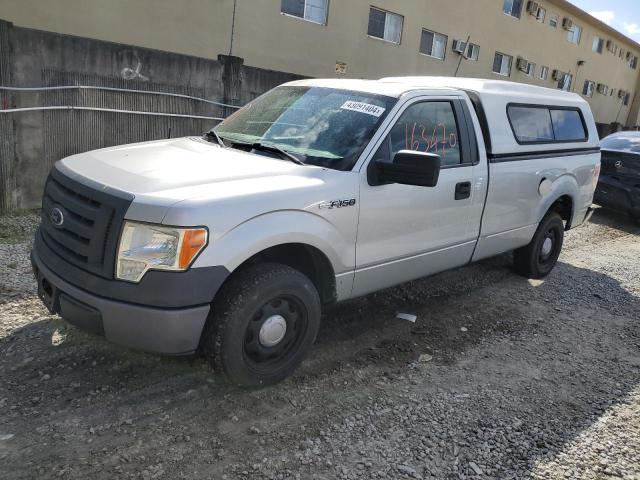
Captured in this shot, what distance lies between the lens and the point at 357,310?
4.60 meters

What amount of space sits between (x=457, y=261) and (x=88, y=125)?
4956mm

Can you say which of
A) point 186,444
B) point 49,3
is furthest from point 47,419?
point 49,3

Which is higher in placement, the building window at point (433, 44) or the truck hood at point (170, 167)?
the building window at point (433, 44)

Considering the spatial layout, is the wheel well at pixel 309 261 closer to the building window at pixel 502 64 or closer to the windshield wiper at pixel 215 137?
the windshield wiper at pixel 215 137

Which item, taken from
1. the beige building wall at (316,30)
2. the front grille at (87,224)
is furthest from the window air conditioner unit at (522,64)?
the front grille at (87,224)

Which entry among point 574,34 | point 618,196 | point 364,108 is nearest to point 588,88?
point 574,34

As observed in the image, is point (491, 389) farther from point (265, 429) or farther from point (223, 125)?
point (223, 125)

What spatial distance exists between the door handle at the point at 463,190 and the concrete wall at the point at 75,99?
15.8ft

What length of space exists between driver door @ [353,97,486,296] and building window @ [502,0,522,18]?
Answer: 18.6m

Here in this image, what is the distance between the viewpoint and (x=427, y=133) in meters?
4.05

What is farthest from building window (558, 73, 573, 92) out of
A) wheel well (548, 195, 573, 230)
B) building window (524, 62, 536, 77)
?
wheel well (548, 195, 573, 230)

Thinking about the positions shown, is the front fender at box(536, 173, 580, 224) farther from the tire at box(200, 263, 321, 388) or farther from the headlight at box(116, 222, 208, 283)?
the headlight at box(116, 222, 208, 283)

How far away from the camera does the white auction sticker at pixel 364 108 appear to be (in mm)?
3750

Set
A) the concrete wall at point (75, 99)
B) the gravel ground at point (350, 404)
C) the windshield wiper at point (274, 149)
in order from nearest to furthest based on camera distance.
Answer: the gravel ground at point (350, 404), the windshield wiper at point (274, 149), the concrete wall at point (75, 99)
